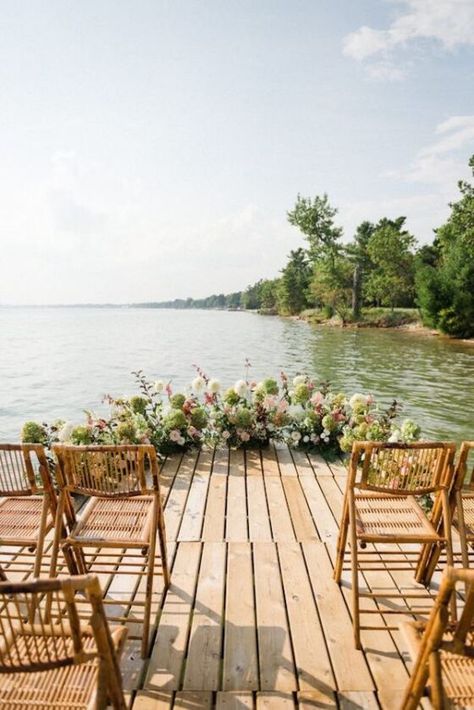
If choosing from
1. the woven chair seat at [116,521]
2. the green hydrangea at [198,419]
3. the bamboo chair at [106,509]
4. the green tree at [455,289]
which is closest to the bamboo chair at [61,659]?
the bamboo chair at [106,509]

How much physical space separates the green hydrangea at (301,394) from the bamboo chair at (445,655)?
3819 millimetres

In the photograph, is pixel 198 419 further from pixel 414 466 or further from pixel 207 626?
pixel 414 466

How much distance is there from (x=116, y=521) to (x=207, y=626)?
2.44 ft

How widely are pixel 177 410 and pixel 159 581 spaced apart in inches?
98.2

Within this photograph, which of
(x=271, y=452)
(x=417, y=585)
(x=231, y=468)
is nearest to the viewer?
(x=417, y=585)

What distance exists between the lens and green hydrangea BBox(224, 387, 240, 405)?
5.20m

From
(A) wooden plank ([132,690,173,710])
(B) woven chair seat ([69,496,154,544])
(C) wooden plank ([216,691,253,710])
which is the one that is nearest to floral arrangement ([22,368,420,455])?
(B) woven chair seat ([69,496,154,544])

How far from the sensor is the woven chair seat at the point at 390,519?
7.57ft

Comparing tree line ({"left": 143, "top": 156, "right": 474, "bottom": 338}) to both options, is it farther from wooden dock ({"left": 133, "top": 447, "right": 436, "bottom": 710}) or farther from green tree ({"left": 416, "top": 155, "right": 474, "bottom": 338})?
wooden dock ({"left": 133, "top": 447, "right": 436, "bottom": 710})

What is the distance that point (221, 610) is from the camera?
2.37 meters

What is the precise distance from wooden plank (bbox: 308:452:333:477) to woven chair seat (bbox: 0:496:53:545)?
2.68 metres

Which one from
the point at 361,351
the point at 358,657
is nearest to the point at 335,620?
the point at 358,657

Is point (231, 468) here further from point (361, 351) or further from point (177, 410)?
point (361, 351)

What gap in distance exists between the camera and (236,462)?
4629 mm
